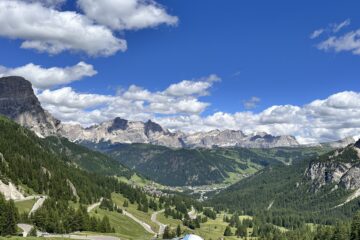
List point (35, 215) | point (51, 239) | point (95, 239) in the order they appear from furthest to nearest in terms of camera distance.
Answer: point (35, 215) → point (95, 239) → point (51, 239)

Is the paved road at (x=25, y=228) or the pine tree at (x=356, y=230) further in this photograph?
the pine tree at (x=356, y=230)

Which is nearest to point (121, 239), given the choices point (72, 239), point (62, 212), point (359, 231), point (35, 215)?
point (72, 239)

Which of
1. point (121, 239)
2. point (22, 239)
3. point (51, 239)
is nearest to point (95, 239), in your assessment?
point (121, 239)

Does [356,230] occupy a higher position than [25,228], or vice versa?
[25,228]

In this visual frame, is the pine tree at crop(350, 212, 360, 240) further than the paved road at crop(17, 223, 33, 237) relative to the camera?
Yes

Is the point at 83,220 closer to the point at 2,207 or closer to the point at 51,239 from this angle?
the point at 2,207

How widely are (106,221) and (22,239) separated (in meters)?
87.6

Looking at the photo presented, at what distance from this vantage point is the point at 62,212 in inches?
7608

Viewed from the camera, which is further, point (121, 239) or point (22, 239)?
point (121, 239)

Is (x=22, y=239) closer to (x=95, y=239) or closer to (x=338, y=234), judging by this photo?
(x=95, y=239)

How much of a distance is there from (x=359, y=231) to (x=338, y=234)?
20.7 metres

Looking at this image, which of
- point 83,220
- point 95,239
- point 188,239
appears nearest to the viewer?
point 188,239

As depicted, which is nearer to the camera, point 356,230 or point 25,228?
point 25,228

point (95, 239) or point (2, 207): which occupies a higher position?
point (2, 207)
